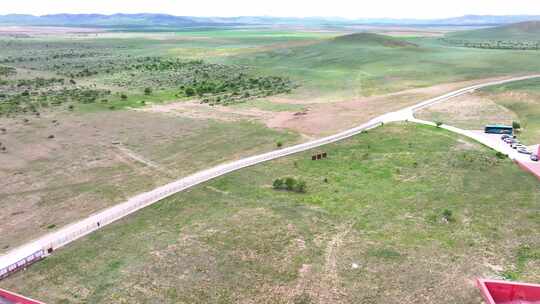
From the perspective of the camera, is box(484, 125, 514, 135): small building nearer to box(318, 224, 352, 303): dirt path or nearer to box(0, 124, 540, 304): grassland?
box(0, 124, 540, 304): grassland

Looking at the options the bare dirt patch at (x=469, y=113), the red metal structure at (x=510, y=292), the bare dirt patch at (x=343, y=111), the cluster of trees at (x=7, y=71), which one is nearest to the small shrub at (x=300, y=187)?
the red metal structure at (x=510, y=292)

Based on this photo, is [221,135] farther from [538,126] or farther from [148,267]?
[538,126]

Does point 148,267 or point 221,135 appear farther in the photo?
point 221,135

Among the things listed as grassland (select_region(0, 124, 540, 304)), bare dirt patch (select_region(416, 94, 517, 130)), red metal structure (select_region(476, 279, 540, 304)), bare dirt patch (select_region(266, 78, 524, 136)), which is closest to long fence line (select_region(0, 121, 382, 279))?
grassland (select_region(0, 124, 540, 304))

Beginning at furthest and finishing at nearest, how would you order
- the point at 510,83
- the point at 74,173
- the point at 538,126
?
the point at 510,83 < the point at 538,126 < the point at 74,173

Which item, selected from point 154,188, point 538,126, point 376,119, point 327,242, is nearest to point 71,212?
point 154,188

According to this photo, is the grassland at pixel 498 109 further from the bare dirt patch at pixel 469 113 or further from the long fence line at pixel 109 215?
the long fence line at pixel 109 215

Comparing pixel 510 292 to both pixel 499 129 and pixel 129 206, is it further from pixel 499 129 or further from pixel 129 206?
pixel 499 129
